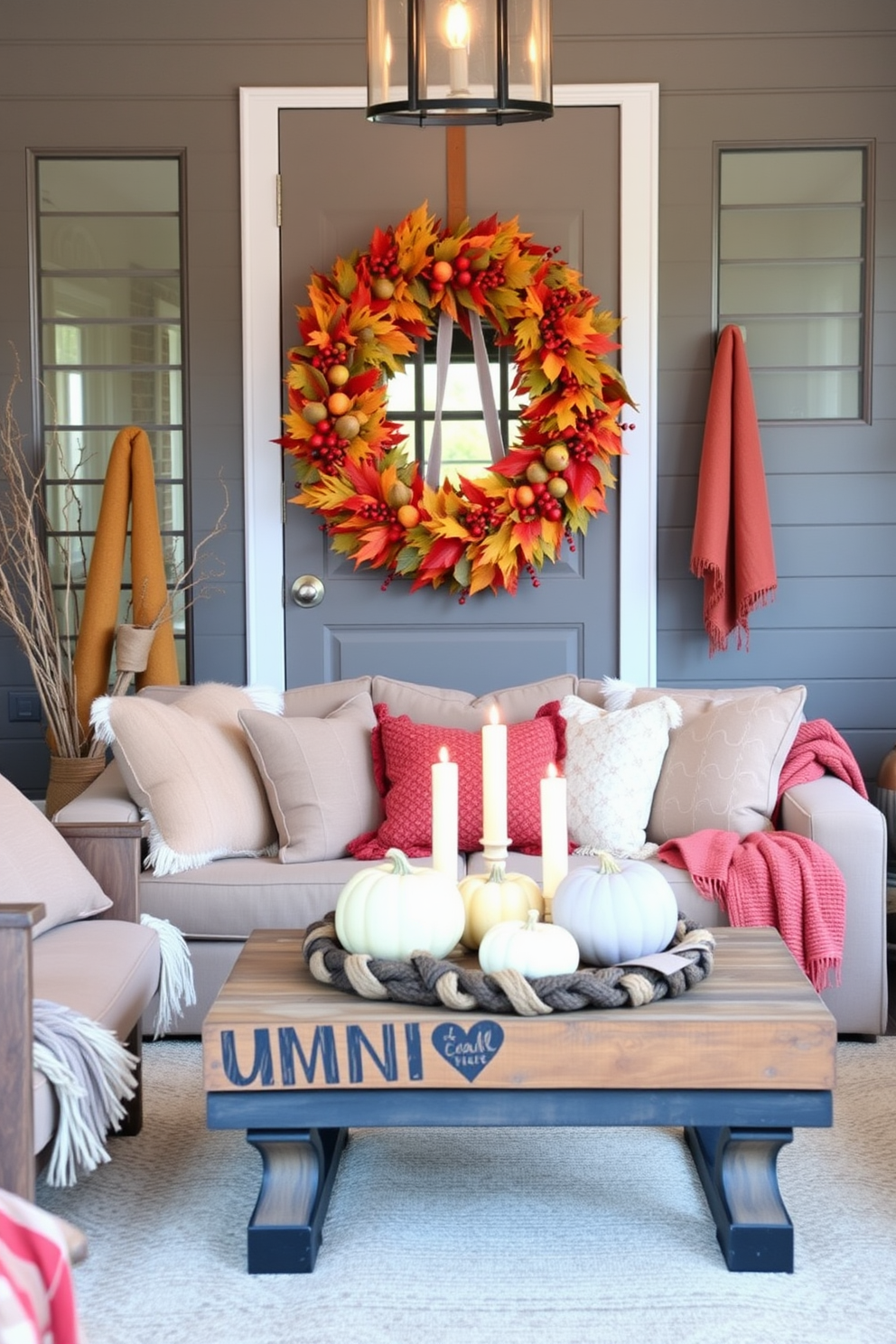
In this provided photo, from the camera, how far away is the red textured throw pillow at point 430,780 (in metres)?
3.44

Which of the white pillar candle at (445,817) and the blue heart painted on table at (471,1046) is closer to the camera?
the blue heart painted on table at (471,1046)

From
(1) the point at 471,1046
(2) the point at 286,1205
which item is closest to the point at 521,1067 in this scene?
(1) the point at 471,1046

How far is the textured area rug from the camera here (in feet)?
6.83

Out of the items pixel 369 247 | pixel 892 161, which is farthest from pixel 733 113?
pixel 369 247

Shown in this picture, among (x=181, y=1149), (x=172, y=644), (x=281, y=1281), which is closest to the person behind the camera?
(x=281, y=1281)

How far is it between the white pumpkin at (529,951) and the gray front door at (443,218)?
7.48ft

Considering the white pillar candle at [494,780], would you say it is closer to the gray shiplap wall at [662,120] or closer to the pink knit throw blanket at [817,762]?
the pink knit throw blanket at [817,762]

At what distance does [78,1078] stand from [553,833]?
0.84 metres

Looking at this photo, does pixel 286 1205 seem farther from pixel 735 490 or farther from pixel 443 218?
pixel 443 218

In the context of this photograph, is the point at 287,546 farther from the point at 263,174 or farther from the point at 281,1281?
the point at 281,1281

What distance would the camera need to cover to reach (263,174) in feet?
14.5

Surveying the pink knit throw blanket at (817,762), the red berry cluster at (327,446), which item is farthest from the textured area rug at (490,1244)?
the red berry cluster at (327,446)

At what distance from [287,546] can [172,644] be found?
1.52ft

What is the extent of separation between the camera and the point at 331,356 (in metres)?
4.29
